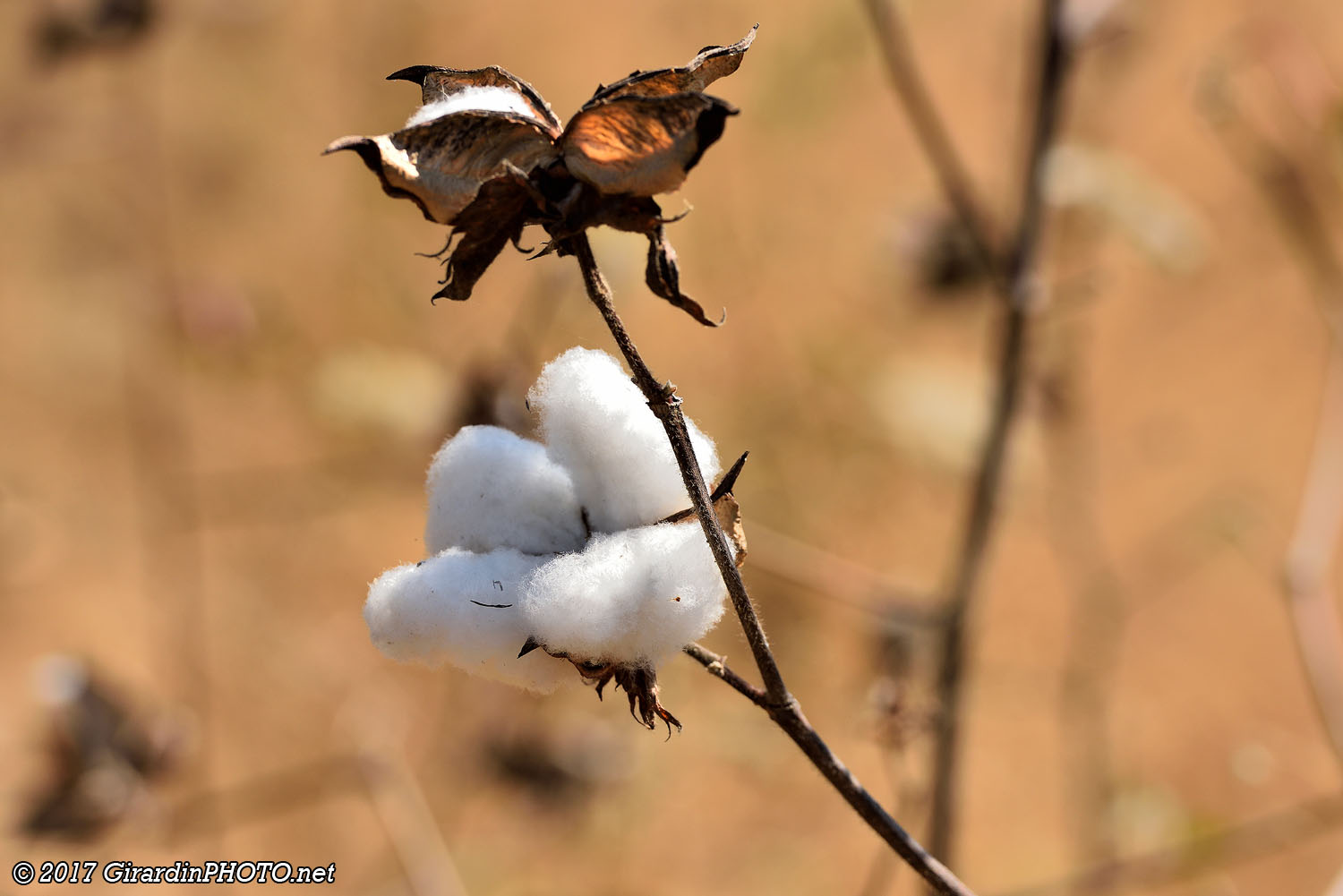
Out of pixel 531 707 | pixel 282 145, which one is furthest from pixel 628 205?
pixel 282 145

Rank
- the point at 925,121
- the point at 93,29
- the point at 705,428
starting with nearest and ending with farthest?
1. the point at 925,121
2. the point at 93,29
3. the point at 705,428

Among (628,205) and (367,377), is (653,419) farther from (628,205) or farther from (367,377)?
(367,377)

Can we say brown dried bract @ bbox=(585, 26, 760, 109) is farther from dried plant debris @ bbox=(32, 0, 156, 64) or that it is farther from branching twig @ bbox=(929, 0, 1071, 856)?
dried plant debris @ bbox=(32, 0, 156, 64)

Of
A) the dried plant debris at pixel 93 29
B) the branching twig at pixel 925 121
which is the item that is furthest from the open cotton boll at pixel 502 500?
the dried plant debris at pixel 93 29

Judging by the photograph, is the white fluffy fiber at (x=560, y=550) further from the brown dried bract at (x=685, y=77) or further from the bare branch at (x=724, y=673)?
the brown dried bract at (x=685, y=77)

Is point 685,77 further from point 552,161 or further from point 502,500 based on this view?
point 502,500

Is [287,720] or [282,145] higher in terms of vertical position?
[282,145]

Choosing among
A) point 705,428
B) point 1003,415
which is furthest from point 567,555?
point 705,428
